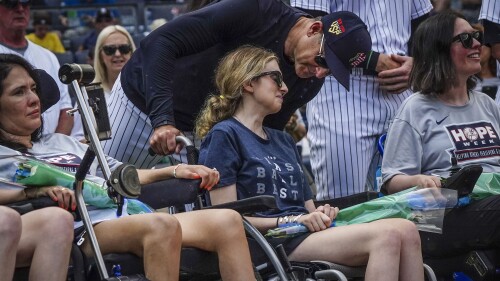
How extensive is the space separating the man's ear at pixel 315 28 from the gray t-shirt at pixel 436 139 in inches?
32.3

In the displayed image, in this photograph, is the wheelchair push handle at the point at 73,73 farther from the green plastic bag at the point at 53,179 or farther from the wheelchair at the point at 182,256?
the green plastic bag at the point at 53,179

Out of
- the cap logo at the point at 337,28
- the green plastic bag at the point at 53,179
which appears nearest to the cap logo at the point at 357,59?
the cap logo at the point at 337,28

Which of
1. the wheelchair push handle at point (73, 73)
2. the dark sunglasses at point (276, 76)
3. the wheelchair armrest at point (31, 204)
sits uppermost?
the wheelchair push handle at point (73, 73)

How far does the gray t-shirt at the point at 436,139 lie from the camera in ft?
19.5

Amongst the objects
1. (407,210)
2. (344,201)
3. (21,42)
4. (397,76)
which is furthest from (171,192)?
(21,42)

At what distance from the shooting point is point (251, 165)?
17.4 feet

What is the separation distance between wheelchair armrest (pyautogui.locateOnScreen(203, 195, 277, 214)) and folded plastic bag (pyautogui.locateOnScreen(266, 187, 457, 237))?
0.68 m

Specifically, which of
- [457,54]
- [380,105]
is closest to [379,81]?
[380,105]

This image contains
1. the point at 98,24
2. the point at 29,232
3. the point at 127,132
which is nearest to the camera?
the point at 29,232

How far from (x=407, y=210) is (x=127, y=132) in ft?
5.05

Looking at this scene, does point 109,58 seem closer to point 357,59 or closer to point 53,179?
point 357,59

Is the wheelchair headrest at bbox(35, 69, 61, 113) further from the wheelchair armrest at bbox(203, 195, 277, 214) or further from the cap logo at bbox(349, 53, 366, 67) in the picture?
the cap logo at bbox(349, 53, 366, 67)

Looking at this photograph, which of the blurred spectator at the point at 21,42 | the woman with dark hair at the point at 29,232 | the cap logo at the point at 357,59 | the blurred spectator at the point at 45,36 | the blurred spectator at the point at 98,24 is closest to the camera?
the woman with dark hair at the point at 29,232

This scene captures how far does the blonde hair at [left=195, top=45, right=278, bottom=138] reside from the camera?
5531mm
